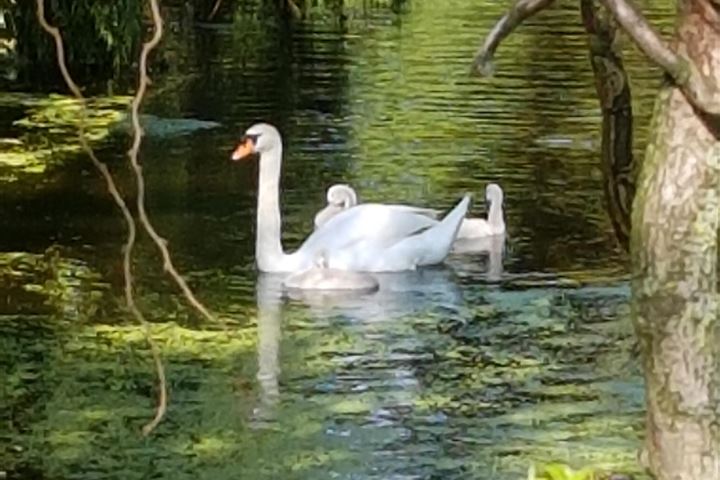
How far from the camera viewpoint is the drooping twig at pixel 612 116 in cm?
234

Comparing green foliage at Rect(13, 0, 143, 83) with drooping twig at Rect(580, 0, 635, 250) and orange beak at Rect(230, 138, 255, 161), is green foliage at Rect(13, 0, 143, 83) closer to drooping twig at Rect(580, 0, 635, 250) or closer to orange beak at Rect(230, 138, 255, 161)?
orange beak at Rect(230, 138, 255, 161)

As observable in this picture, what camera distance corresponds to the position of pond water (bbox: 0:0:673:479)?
507cm

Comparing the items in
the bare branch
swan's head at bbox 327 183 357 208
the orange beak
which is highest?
the bare branch

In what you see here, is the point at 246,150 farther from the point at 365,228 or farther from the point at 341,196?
the point at 365,228

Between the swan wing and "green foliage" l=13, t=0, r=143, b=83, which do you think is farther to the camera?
"green foliage" l=13, t=0, r=143, b=83

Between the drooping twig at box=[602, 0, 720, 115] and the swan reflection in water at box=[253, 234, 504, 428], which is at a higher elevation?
the drooping twig at box=[602, 0, 720, 115]

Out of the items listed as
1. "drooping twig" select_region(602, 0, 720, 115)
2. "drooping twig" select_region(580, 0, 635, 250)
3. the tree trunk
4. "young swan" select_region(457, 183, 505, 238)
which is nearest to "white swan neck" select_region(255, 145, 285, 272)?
"young swan" select_region(457, 183, 505, 238)

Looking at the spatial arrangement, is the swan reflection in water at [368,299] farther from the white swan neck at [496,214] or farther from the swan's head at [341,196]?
the swan's head at [341,196]

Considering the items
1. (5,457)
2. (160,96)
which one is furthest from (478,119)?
(5,457)

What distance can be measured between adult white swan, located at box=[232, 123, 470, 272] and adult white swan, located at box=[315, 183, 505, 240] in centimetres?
14

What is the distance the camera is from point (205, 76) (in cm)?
1283

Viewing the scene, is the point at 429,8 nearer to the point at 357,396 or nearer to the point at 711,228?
the point at 357,396

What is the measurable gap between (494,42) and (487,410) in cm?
355

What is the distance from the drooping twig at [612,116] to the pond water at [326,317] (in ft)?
8.04
